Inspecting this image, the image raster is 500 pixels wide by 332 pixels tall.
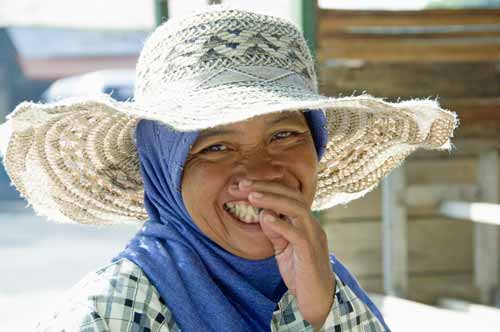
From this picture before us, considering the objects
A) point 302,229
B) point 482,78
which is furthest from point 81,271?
point 302,229

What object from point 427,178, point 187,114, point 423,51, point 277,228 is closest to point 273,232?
point 277,228

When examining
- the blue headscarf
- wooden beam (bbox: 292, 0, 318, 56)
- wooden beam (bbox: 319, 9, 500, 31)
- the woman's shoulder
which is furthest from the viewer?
wooden beam (bbox: 319, 9, 500, 31)

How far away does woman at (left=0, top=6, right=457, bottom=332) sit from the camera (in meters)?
1.64

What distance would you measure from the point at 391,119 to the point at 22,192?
2.89ft

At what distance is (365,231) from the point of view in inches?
179

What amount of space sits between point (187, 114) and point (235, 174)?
0.16 meters

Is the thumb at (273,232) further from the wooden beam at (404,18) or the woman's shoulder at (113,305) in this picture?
the wooden beam at (404,18)

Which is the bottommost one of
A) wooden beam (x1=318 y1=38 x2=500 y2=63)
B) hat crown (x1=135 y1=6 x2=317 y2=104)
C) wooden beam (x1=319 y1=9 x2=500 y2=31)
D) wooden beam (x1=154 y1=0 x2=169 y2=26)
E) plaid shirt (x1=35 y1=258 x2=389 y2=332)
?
wooden beam (x1=318 y1=38 x2=500 y2=63)

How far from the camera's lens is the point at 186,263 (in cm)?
173

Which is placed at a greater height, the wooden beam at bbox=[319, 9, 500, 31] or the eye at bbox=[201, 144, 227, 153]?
the eye at bbox=[201, 144, 227, 153]

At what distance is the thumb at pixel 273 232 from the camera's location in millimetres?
1642

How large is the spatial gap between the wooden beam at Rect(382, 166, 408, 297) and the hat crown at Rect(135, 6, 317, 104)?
8.58 feet

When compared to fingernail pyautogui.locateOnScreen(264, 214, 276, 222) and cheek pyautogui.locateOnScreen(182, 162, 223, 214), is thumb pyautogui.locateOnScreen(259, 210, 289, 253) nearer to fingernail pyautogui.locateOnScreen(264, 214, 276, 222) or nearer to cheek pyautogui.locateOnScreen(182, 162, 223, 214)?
fingernail pyautogui.locateOnScreen(264, 214, 276, 222)

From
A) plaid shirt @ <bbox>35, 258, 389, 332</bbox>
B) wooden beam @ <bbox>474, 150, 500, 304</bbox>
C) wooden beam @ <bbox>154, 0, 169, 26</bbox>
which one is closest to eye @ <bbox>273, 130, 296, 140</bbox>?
plaid shirt @ <bbox>35, 258, 389, 332</bbox>
